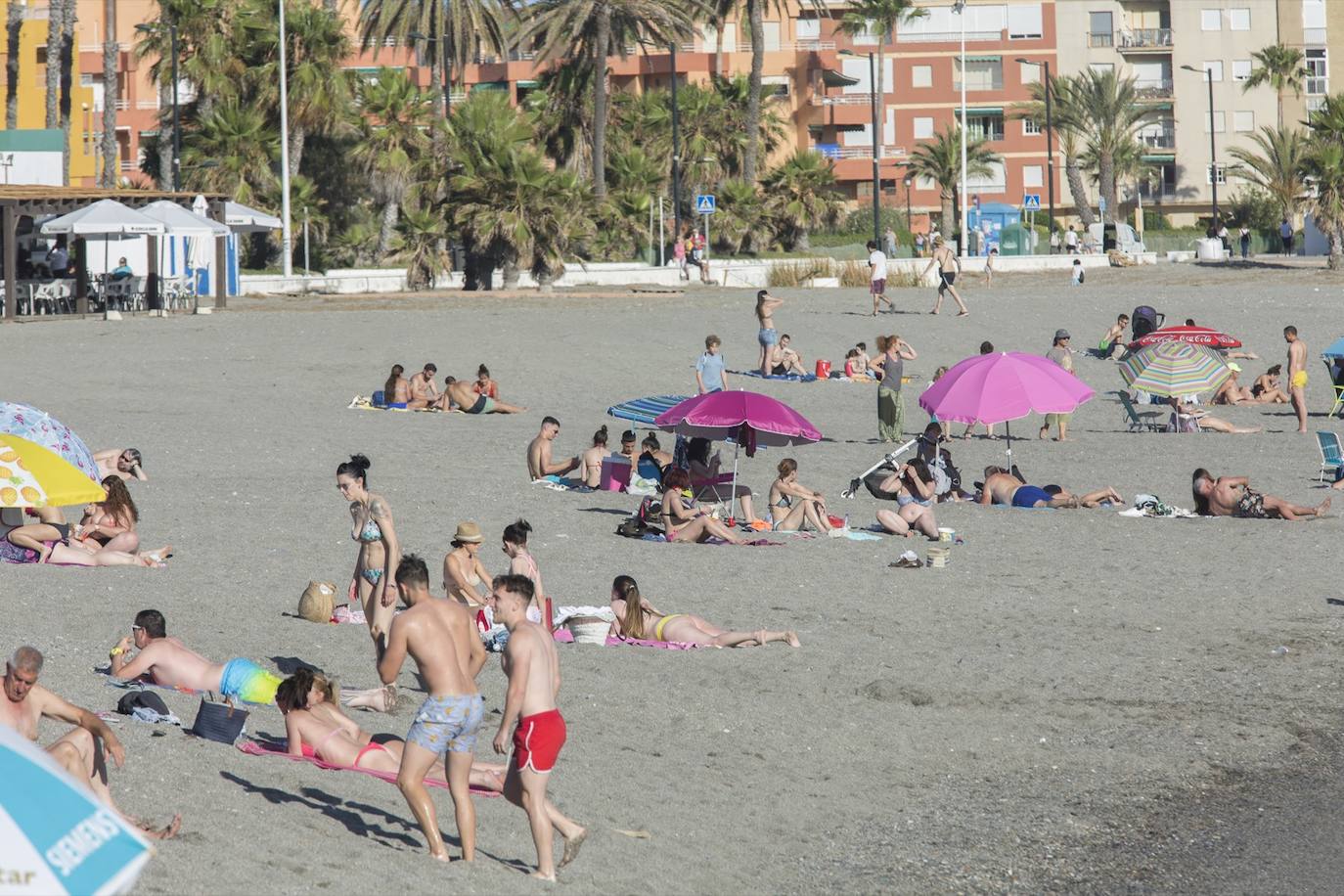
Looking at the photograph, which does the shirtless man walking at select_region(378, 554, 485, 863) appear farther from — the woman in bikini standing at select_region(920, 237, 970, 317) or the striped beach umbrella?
the woman in bikini standing at select_region(920, 237, 970, 317)

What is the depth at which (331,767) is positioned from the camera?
345 inches

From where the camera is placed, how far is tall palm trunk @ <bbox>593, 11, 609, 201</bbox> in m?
49.0

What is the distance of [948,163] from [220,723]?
61.7m

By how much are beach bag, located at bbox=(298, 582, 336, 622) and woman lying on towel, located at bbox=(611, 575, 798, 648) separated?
1.78 metres

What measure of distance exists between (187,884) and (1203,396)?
20.5 meters

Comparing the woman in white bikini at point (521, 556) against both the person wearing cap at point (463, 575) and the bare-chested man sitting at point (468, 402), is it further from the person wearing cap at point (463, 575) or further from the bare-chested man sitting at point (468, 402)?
the bare-chested man sitting at point (468, 402)

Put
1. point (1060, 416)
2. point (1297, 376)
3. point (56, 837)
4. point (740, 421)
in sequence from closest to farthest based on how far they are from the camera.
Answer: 1. point (56, 837)
2. point (740, 421)
3. point (1060, 416)
4. point (1297, 376)

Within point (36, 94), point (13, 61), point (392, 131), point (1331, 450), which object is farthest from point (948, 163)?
point (1331, 450)

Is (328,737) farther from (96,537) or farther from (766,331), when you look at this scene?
(766,331)

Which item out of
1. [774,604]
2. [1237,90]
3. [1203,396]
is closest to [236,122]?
[1203,396]

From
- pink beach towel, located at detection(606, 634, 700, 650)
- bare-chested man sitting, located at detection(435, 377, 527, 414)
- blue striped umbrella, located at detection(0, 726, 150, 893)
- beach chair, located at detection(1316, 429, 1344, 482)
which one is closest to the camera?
blue striped umbrella, located at detection(0, 726, 150, 893)

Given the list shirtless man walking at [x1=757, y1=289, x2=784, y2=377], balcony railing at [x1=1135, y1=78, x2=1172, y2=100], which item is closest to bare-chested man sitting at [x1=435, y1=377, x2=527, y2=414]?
shirtless man walking at [x1=757, y1=289, x2=784, y2=377]

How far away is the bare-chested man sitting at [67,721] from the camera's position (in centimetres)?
732

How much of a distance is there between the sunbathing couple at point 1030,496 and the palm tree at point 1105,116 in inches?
2076
